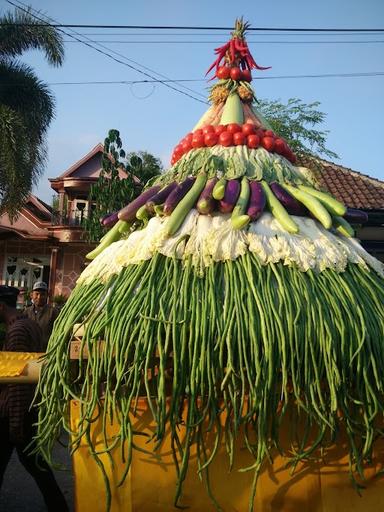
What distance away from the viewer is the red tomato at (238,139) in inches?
95.3

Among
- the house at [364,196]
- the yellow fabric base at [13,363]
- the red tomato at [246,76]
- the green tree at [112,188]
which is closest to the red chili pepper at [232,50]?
the red tomato at [246,76]

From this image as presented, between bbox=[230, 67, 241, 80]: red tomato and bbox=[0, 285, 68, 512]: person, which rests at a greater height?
bbox=[230, 67, 241, 80]: red tomato

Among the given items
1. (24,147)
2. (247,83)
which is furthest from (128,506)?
(24,147)

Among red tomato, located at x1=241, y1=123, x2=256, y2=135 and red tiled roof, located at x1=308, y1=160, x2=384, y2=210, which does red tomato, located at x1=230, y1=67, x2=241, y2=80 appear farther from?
red tiled roof, located at x1=308, y1=160, x2=384, y2=210

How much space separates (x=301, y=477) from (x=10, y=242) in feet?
60.0

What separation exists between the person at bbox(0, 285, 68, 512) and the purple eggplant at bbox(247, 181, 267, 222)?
67.1 inches

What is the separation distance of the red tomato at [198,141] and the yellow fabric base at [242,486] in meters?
1.26

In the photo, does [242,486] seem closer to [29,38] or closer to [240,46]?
[240,46]

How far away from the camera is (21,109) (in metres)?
12.9

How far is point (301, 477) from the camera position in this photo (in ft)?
6.22

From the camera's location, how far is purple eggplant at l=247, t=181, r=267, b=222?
2.03 meters

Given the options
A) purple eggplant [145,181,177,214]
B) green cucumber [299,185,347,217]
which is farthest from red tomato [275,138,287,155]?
purple eggplant [145,181,177,214]

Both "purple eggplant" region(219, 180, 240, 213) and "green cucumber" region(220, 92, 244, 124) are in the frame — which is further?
"green cucumber" region(220, 92, 244, 124)

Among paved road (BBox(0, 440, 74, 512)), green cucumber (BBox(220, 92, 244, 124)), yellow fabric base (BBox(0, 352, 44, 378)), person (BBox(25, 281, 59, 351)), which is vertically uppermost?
green cucumber (BBox(220, 92, 244, 124))
